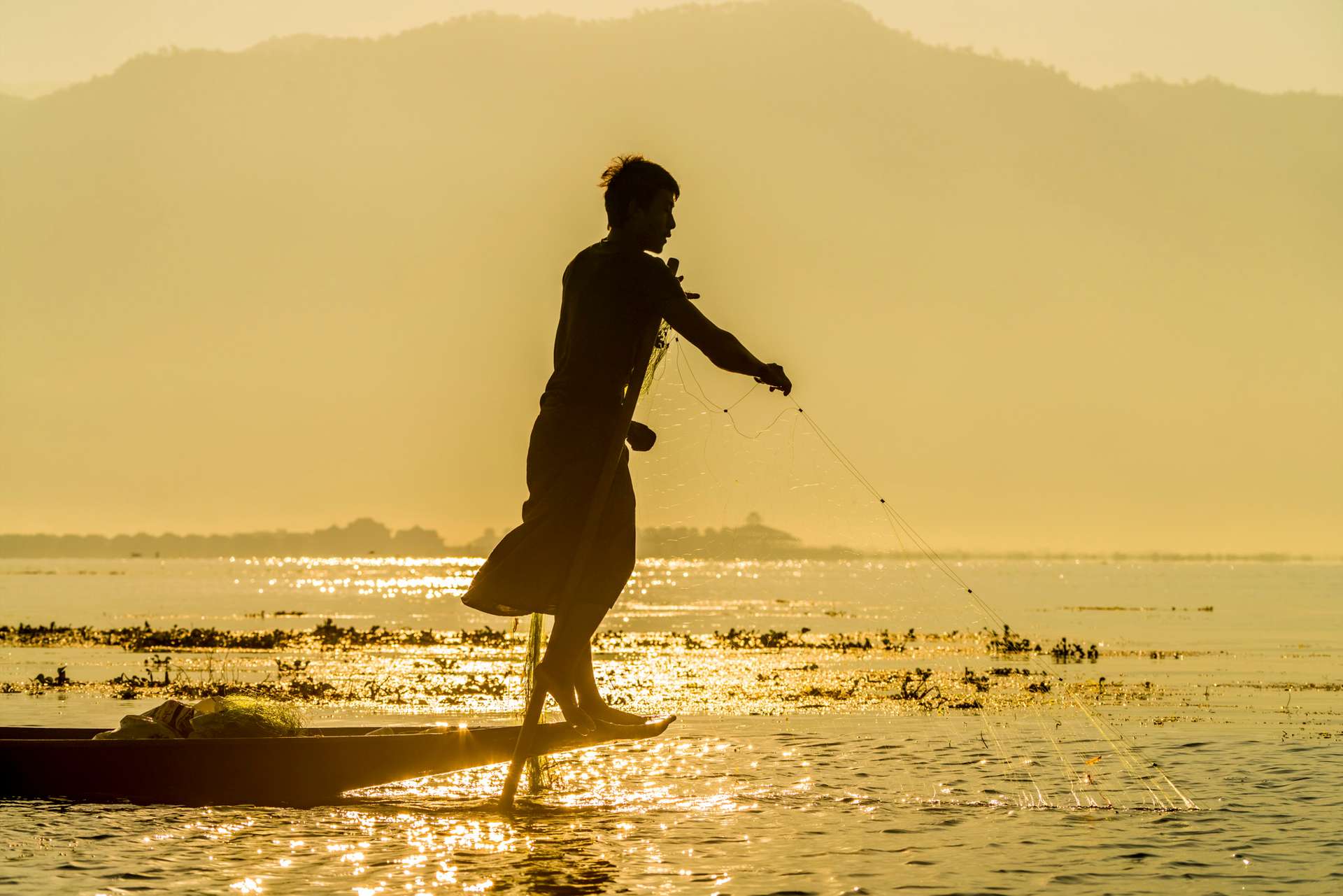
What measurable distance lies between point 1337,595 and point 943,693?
102089mm

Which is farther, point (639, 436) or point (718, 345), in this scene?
point (639, 436)

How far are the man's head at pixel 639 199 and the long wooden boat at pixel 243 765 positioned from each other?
3.68 m

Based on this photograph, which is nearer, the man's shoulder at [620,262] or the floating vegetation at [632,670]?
the man's shoulder at [620,262]

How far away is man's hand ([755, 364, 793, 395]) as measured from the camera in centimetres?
827

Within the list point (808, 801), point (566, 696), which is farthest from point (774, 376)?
point (808, 801)

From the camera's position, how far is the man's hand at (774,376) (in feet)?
27.1

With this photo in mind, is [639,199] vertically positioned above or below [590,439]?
above

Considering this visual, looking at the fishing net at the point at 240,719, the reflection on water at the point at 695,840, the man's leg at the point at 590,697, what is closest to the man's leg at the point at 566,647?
the man's leg at the point at 590,697

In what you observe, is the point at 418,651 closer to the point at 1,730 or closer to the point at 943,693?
the point at 943,693

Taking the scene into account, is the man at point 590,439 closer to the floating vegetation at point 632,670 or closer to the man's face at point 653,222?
the man's face at point 653,222

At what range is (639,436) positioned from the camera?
9062 millimetres

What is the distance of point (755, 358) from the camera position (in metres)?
8.38

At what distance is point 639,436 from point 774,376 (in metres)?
1.20

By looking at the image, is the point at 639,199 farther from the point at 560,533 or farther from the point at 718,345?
the point at 560,533
